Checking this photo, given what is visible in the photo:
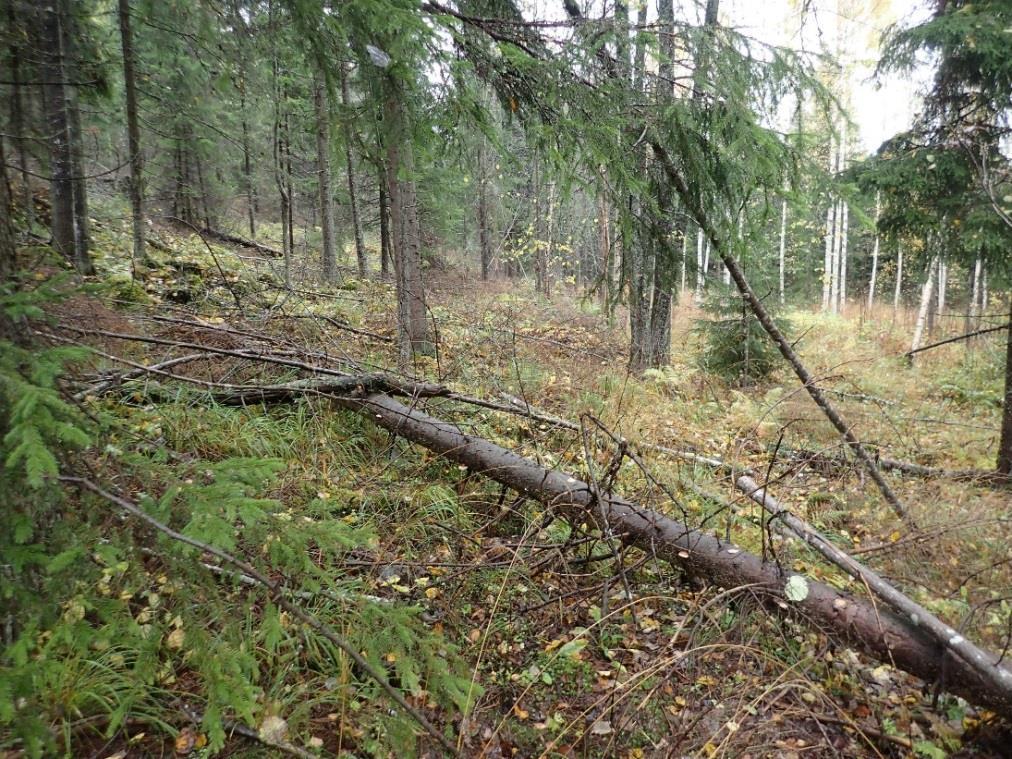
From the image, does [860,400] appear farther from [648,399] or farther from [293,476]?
[293,476]

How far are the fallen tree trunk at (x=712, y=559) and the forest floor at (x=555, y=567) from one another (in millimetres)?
154

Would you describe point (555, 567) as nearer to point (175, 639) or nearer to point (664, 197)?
point (175, 639)

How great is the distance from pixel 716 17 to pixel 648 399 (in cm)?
663

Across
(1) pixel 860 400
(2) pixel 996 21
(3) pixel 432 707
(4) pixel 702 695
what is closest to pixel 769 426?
(1) pixel 860 400

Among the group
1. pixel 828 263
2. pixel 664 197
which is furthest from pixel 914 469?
pixel 828 263

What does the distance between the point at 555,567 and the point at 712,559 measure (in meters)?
1.03

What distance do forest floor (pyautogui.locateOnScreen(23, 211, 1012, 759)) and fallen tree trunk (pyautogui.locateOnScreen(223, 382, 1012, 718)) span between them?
0.15 m

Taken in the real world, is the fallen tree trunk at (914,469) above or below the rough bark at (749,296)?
below

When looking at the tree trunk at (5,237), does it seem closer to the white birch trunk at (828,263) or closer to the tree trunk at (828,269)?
the tree trunk at (828,269)

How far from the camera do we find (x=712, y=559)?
3.05 metres

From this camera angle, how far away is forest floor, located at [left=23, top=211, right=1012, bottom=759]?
7.68ft

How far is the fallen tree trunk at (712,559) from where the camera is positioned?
2326 millimetres

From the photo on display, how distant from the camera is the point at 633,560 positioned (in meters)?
3.47

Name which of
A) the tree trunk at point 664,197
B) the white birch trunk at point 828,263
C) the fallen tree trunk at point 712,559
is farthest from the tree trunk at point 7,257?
the white birch trunk at point 828,263
